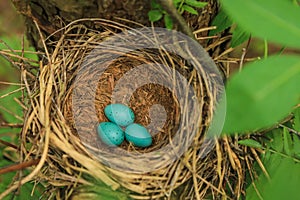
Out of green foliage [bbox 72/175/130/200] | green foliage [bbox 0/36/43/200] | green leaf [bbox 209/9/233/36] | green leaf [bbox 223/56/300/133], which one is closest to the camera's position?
green leaf [bbox 223/56/300/133]

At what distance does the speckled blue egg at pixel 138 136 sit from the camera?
5.15ft

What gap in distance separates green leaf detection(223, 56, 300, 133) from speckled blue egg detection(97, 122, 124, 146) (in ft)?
2.80

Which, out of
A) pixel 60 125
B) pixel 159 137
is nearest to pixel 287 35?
pixel 60 125

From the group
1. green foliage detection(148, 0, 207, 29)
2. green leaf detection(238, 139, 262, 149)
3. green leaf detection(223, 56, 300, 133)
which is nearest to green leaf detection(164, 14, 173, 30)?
green foliage detection(148, 0, 207, 29)

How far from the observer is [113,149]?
1.53 meters

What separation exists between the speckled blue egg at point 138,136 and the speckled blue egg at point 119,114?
0.09ft

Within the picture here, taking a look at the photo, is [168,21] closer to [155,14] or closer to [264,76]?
[155,14]

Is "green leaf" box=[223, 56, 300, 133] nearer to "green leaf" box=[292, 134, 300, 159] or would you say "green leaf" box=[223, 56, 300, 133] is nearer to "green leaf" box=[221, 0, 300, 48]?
"green leaf" box=[221, 0, 300, 48]

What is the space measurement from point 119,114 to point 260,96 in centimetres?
96

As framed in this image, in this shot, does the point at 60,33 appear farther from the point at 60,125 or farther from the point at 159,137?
the point at 159,137

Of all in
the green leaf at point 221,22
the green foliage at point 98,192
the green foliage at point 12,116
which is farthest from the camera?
the green foliage at point 12,116

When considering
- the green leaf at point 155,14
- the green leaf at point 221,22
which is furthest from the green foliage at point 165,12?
the green leaf at point 221,22

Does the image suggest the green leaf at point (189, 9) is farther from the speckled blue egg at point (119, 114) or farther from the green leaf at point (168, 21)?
the speckled blue egg at point (119, 114)

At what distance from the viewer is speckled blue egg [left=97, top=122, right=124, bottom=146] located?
1.54 metres
